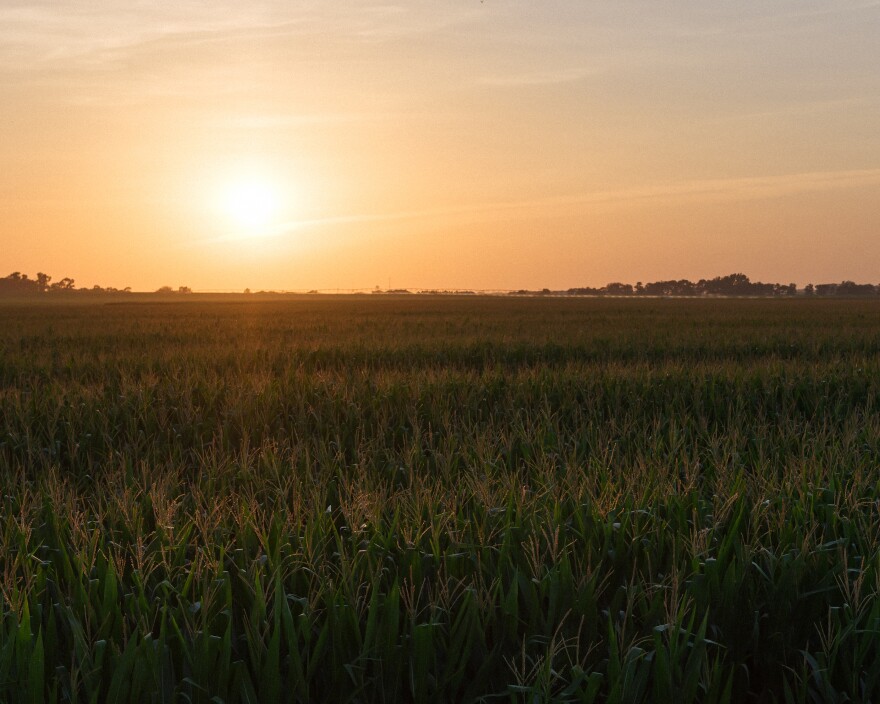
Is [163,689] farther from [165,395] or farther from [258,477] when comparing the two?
[165,395]

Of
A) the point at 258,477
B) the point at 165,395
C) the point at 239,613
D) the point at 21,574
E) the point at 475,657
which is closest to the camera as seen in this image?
the point at 475,657

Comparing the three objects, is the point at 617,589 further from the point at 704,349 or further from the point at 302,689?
the point at 704,349

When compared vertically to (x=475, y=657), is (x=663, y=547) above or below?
above

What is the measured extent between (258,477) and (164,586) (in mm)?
2067

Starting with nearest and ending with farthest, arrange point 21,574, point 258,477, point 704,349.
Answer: point 21,574, point 258,477, point 704,349

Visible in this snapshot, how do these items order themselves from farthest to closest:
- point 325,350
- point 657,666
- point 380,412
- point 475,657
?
point 325,350 → point 380,412 → point 475,657 → point 657,666

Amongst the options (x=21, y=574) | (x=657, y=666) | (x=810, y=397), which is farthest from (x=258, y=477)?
(x=810, y=397)

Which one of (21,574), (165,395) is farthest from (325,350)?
(21,574)

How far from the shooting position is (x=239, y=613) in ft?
10.7

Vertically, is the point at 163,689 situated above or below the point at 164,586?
below

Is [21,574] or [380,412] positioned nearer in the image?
[21,574]

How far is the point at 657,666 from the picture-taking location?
262 centimetres

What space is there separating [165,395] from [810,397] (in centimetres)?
888

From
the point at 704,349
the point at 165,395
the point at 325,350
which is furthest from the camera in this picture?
the point at 704,349
